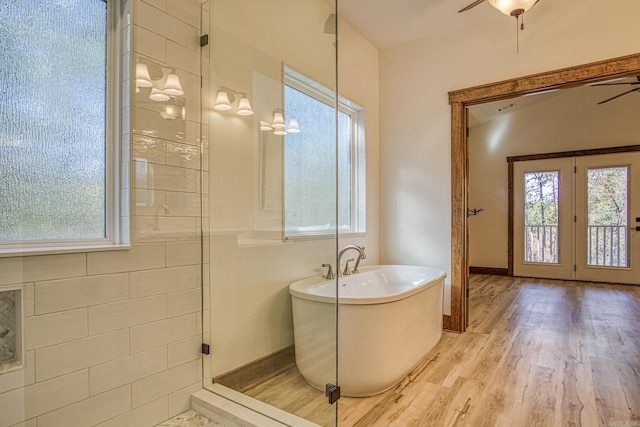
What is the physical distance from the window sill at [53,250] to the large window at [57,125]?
1.1 inches

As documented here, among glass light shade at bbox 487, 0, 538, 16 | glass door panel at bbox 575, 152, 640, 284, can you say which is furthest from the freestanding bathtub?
glass door panel at bbox 575, 152, 640, 284

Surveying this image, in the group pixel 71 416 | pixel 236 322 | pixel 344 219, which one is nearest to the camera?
pixel 71 416

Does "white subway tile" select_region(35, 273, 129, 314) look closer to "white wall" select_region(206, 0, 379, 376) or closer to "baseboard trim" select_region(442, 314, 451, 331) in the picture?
"white wall" select_region(206, 0, 379, 376)

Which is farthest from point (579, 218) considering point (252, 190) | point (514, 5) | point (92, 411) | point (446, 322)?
point (92, 411)

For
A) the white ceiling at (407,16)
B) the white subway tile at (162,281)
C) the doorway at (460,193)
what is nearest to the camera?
the white subway tile at (162,281)

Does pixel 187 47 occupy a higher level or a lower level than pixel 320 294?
higher

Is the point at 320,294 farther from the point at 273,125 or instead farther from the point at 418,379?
the point at 273,125

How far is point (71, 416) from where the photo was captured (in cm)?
141

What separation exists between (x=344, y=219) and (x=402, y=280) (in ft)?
2.65

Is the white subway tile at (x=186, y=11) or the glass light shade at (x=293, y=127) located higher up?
the white subway tile at (x=186, y=11)

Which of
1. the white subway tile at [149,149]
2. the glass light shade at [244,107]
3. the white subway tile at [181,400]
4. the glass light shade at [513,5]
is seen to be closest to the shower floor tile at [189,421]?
the white subway tile at [181,400]

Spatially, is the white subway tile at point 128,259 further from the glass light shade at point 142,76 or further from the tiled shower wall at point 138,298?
the glass light shade at point 142,76

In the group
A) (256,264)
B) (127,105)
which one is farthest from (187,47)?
(256,264)

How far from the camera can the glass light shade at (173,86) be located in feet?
5.85
